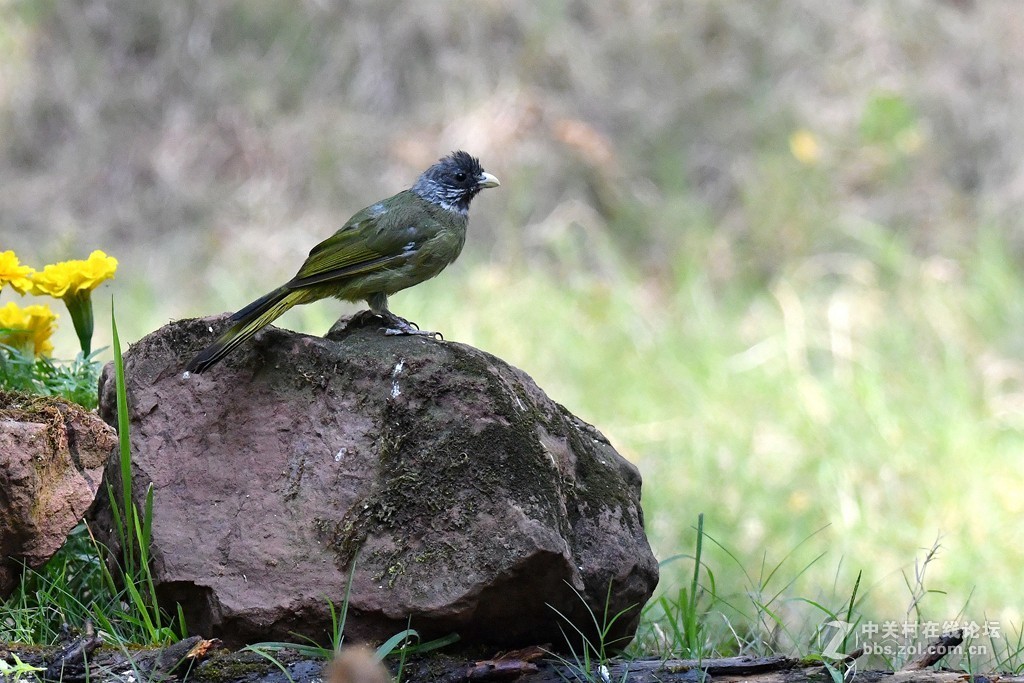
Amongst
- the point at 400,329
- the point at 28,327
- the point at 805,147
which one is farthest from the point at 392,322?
the point at 805,147

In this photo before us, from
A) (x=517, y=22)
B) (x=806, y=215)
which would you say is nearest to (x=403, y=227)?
(x=806, y=215)

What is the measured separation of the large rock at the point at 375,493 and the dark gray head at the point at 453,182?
1.04 metres

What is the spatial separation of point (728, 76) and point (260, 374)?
24.1 ft

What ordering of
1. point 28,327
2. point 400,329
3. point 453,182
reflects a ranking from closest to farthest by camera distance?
point 400,329, point 28,327, point 453,182

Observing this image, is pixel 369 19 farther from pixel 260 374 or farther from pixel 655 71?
pixel 260 374

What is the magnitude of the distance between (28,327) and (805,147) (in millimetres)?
6591

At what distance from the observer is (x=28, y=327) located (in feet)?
13.3

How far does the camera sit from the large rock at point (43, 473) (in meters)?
3.11

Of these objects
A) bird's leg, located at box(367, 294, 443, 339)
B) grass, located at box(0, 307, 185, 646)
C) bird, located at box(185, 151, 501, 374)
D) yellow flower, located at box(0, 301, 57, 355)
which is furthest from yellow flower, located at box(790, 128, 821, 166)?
grass, located at box(0, 307, 185, 646)

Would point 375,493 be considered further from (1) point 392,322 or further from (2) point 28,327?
(2) point 28,327

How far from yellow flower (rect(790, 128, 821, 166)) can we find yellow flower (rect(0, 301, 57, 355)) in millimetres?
6358

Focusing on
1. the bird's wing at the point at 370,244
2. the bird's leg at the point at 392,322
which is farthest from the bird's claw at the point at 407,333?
the bird's wing at the point at 370,244

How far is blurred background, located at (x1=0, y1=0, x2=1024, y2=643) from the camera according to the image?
6484 millimetres

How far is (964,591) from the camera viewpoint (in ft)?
18.0
